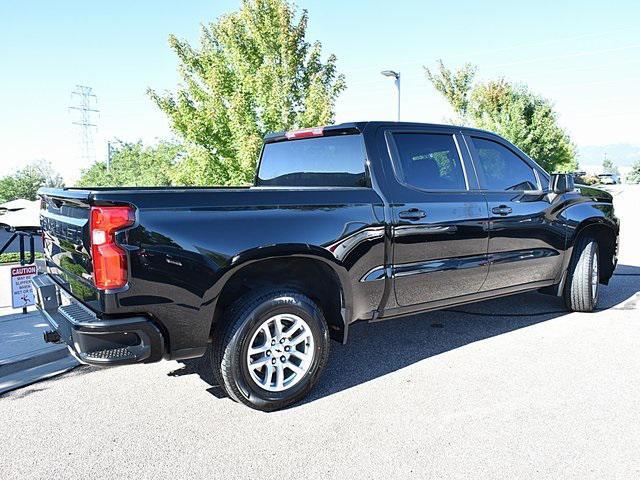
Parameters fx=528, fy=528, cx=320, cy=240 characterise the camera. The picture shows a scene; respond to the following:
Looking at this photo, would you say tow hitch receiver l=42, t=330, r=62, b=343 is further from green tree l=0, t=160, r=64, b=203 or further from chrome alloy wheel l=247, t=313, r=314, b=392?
green tree l=0, t=160, r=64, b=203

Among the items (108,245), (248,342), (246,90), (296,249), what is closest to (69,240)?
(108,245)

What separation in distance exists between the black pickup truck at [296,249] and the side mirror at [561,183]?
2 centimetres

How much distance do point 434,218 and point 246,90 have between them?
34.2 feet

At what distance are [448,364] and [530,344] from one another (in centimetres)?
96

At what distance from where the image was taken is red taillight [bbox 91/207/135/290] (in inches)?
111

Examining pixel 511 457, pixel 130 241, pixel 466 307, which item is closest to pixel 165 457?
pixel 130 241

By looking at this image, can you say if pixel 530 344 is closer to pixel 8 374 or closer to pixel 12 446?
pixel 12 446

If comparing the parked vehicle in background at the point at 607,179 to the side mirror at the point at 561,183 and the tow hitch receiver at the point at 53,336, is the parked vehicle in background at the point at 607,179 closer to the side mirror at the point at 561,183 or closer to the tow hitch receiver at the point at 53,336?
the side mirror at the point at 561,183

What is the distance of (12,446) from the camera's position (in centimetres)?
301

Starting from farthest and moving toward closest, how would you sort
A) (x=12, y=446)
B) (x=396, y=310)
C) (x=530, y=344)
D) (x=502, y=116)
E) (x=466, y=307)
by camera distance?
(x=502, y=116)
(x=466, y=307)
(x=530, y=344)
(x=396, y=310)
(x=12, y=446)

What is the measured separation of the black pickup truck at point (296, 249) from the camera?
2906mm

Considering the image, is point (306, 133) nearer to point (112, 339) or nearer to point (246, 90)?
point (112, 339)

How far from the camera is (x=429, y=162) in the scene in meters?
4.31

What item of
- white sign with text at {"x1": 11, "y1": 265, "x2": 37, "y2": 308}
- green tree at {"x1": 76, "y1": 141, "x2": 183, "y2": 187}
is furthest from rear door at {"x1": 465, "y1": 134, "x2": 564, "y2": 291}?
green tree at {"x1": 76, "y1": 141, "x2": 183, "y2": 187}
